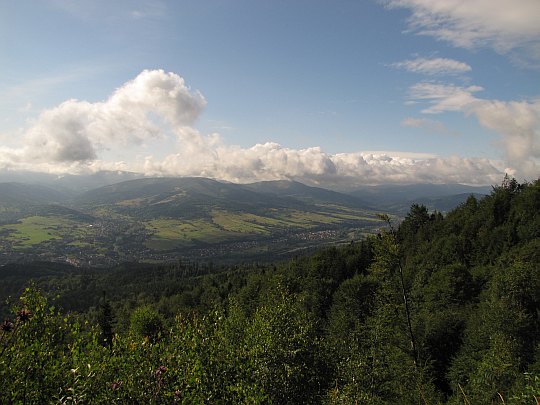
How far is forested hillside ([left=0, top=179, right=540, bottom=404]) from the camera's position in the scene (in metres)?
15.4

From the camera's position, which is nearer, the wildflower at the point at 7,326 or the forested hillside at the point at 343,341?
the wildflower at the point at 7,326

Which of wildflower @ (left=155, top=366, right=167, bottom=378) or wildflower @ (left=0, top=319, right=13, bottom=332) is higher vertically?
wildflower @ (left=0, top=319, right=13, bottom=332)

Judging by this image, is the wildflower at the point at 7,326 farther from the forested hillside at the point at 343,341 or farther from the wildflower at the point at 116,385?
the wildflower at the point at 116,385

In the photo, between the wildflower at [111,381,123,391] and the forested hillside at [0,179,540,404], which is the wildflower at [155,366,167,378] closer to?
the forested hillside at [0,179,540,404]

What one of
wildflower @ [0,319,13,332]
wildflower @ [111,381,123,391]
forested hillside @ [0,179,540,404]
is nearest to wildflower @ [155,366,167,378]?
forested hillside @ [0,179,540,404]

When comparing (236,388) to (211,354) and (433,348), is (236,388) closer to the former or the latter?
(211,354)

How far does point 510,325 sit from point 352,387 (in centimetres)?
2589

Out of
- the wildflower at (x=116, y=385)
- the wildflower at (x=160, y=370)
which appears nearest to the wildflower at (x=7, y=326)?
the wildflower at (x=116, y=385)

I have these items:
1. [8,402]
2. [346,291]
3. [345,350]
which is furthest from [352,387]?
[346,291]

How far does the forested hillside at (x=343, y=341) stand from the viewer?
1540 centimetres

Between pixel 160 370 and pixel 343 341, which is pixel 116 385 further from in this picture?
pixel 343 341

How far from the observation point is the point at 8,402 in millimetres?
13875

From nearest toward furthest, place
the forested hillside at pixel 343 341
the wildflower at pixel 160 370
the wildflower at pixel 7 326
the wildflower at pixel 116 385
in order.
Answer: the wildflower at pixel 7 326 → the wildflower at pixel 116 385 → the wildflower at pixel 160 370 → the forested hillside at pixel 343 341

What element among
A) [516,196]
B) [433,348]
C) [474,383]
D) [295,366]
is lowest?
[433,348]
